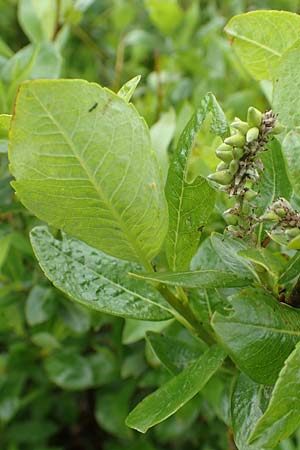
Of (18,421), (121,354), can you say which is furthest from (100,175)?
(18,421)

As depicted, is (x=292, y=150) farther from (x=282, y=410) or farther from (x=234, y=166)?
(x=282, y=410)

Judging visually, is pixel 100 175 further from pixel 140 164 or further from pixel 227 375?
pixel 227 375

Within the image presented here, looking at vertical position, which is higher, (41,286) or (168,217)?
(168,217)

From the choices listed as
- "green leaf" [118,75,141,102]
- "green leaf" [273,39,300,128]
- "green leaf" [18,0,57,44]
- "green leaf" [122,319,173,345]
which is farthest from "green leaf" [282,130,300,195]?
"green leaf" [18,0,57,44]

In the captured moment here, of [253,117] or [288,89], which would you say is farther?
[288,89]

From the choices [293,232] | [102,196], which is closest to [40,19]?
[102,196]

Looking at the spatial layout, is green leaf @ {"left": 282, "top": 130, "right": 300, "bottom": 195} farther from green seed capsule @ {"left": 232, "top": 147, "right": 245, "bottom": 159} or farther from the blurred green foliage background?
the blurred green foliage background
